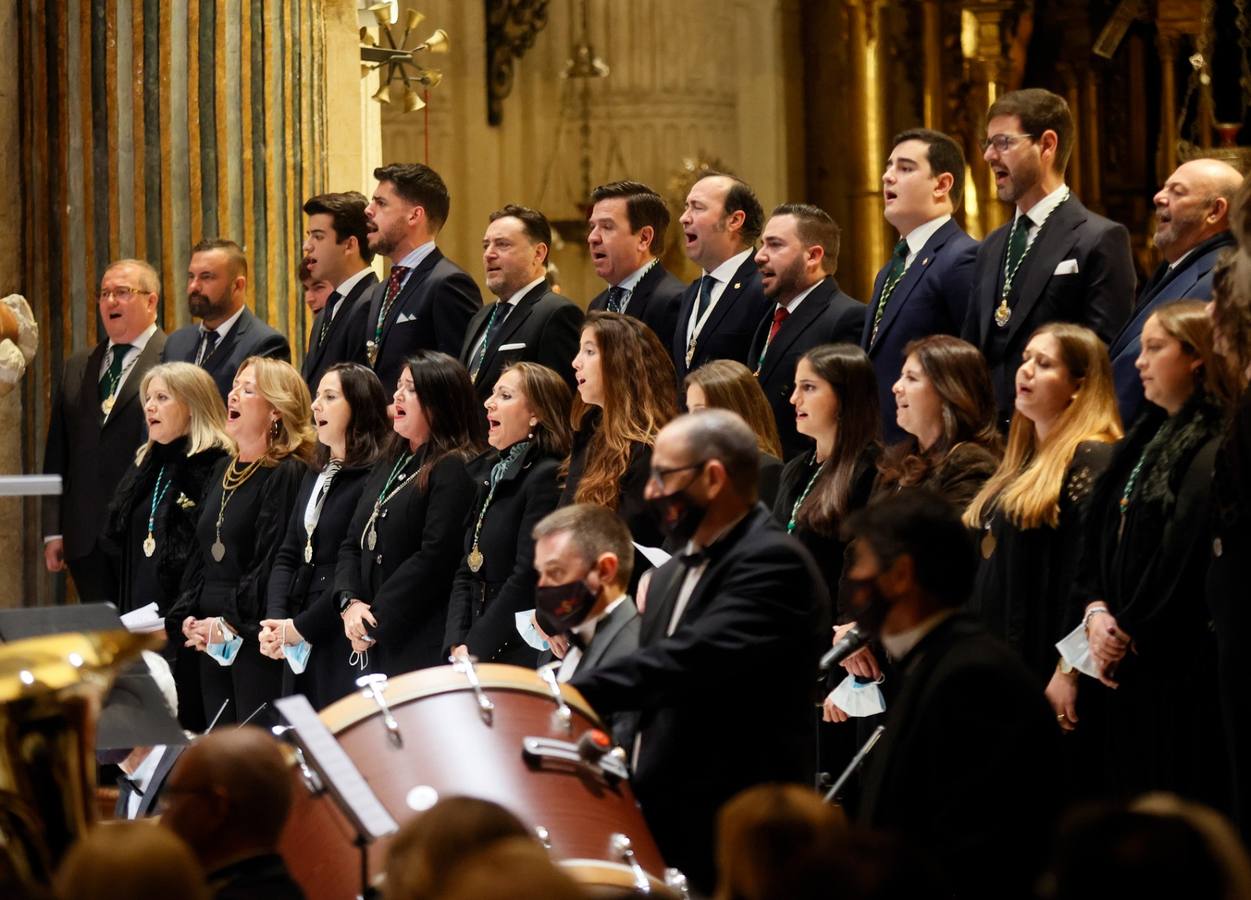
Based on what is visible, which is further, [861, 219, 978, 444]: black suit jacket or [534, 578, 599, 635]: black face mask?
[861, 219, 978, 444]: black suit jacket

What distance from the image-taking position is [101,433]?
8.77 metres

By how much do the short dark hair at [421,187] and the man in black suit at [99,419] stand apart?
1.14m

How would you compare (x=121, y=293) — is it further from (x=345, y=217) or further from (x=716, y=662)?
(x=716, y=662)

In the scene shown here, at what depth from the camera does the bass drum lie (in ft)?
14.1

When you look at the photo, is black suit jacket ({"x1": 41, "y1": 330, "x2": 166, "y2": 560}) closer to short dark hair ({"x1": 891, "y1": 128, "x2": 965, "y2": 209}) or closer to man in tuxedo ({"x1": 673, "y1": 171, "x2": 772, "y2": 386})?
man in tuxedo ({"x1": 673, "y1": 171, "x2": 772, "y2": 386})

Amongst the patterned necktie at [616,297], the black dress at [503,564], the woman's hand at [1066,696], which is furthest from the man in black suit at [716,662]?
the patterned necktie at [616,297]

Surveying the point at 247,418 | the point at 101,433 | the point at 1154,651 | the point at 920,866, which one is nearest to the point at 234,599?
the point at 247,418

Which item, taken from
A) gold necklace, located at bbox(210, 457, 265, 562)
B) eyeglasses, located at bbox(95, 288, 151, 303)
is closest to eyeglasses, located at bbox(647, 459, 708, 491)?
gold necklace, located at bbox(210, 457, 265, 562)

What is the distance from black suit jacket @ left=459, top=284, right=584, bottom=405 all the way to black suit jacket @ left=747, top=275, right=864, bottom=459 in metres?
0.74

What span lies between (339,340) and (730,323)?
180cm

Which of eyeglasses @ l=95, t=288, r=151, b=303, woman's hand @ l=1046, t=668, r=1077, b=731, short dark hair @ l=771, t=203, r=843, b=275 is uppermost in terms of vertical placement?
short dark hair @ l=771, t=203, r=843, b=275

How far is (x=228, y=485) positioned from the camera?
7840 millimetres

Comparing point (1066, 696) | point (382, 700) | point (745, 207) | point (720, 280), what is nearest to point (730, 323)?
point (720, 280)

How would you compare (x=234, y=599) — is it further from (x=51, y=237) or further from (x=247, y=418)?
(x=51, y=237)
